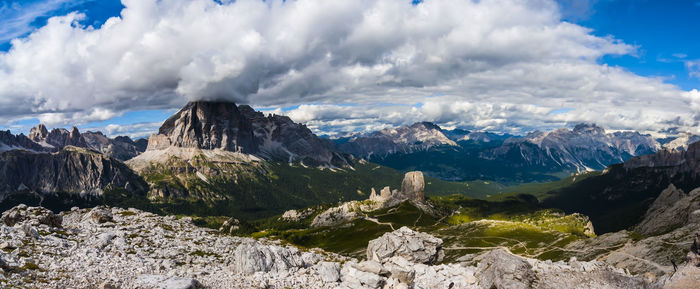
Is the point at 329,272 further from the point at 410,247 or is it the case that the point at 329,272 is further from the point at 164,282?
the point at 410,247

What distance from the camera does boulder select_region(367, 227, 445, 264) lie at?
9394cm

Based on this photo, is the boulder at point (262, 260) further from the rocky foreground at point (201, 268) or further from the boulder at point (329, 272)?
the boulder at point (329, 272)

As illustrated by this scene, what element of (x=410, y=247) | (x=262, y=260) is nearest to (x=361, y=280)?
(x=262, y=260)

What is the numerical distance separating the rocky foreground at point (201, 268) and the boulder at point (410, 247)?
26464 mm

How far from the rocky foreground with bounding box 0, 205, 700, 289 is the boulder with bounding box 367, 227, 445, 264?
26.5 meters

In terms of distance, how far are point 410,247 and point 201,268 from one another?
5725cm

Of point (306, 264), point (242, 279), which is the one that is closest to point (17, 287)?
point (242, 279)

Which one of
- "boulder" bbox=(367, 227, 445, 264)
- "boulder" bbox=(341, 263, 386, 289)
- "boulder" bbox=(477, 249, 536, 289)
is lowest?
"boulder" bbox=(367, 227, 445, 264)

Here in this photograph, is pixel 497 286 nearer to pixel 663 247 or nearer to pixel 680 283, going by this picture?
pixel 680 283

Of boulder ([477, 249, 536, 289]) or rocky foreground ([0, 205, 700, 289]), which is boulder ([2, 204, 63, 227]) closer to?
rocky foreground ([0, 205, 700, 289])

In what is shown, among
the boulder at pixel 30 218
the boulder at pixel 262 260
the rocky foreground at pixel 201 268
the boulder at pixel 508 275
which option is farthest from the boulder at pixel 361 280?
the boulder at pixel 30 218

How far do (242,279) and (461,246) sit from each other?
153m

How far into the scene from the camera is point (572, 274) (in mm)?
58125

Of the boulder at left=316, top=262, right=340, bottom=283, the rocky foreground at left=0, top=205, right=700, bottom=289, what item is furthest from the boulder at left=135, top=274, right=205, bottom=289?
the boulder at left=316, top=262, right=340, bottom=283
